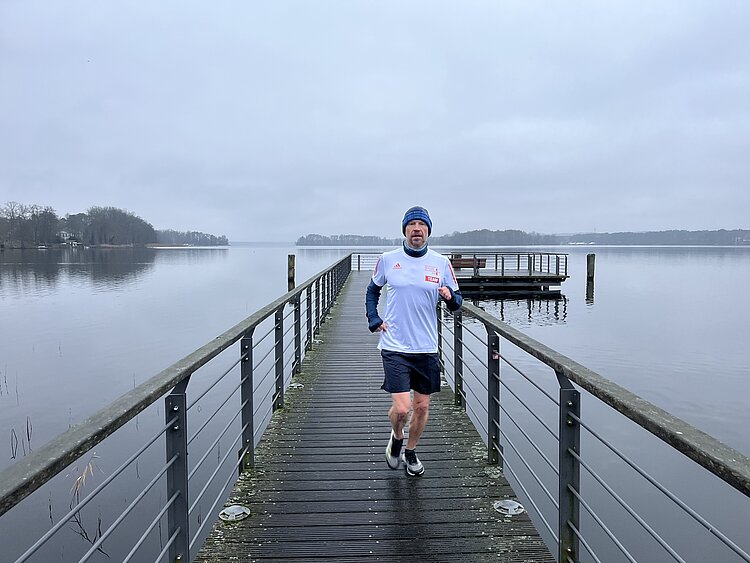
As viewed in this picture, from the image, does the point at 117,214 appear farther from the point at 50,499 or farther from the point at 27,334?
the point at 50,499

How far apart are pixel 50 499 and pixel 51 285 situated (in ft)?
92.2

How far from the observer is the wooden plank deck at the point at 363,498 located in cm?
271

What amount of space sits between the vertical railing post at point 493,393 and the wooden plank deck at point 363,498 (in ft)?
0.35

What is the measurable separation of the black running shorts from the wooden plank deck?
2.09 feet

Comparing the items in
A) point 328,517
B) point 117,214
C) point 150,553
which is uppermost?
point 117,214

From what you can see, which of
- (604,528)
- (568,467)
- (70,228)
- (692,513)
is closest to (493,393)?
(568,467)

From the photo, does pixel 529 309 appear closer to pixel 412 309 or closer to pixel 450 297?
pixel 450 297

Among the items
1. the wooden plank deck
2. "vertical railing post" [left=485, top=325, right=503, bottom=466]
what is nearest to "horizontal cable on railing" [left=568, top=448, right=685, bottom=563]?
the wooden plank deck

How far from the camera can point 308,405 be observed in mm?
5176

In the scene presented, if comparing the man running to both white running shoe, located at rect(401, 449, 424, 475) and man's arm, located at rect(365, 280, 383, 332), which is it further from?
white running shoe, located at rect(401, 449, 424, 475)

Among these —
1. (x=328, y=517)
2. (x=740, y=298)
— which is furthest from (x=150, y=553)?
(x=740, y=298)

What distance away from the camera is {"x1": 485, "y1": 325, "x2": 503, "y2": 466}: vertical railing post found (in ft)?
11.6

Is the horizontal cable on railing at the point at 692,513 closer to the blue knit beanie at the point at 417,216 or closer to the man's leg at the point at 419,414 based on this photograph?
the man's leg at the point at 419,414

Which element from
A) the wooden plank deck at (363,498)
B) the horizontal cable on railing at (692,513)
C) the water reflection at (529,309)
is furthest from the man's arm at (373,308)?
the water reflection at (529,309)
